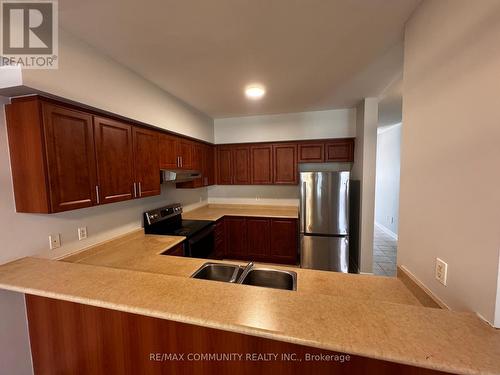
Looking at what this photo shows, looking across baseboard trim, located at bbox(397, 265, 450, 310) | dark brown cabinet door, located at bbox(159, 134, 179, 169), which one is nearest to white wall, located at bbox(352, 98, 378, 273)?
baseboard trim, located at bbox(397, 265, 450, 310)

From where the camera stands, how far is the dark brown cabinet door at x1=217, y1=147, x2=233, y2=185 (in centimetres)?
403

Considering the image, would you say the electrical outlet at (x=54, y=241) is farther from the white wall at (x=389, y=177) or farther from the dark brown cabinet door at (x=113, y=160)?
the white wall at (x=389, y=177)

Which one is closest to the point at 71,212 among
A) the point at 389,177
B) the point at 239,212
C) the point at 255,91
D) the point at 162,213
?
the point at 162,213

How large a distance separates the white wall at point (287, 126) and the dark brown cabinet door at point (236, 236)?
1.52 m

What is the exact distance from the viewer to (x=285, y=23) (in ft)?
4.77

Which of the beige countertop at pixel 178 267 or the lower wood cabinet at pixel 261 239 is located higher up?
the beige countertop at pixel 178 267

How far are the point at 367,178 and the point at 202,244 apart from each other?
2.48 m

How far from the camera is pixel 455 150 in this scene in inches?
36.3

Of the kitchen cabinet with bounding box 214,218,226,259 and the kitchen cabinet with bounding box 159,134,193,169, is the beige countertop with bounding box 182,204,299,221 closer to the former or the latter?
the kitchen cabinet with bounding box 214,218,226,259

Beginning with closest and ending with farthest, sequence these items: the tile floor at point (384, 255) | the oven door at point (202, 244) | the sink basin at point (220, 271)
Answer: the sink basin at point (220, 271) < the oven door at point (202, 244) < the tile floor at point (384, 255)

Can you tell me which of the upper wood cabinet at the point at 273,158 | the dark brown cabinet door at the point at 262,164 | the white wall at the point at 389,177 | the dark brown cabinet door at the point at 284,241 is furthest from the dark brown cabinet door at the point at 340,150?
the white wall at the point at 389,177

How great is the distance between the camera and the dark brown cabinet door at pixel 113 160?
5.76ft

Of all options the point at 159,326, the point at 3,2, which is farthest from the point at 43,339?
the point at 3,2

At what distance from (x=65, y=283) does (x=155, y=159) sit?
149cm
